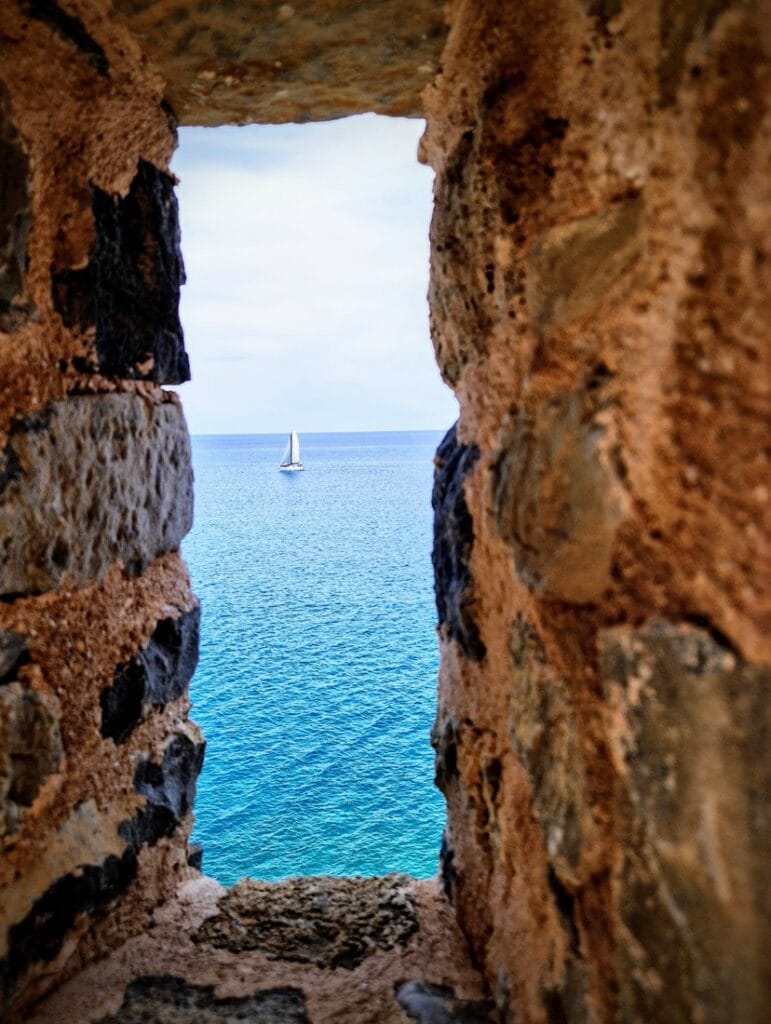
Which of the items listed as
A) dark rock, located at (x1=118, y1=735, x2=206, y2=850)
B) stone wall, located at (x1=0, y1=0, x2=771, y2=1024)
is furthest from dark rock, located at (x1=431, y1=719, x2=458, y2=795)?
dark rock, located at (x1=118, y1=735, x2=206, y2=850)

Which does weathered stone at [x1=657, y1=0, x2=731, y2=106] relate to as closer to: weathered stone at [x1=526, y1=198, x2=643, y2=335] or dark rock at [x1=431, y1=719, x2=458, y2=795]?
weathered stone at [x1=526, y1=198, x2=643, y2=335]

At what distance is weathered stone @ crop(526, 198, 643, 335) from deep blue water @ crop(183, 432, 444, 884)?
7923mm

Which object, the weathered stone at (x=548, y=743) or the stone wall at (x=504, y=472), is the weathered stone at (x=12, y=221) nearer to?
the stone wall at (x=504, y=472)

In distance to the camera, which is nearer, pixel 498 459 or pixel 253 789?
pixel 498 459

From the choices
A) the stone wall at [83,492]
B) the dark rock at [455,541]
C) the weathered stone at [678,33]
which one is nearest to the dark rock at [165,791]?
the stone wall at [83,492]

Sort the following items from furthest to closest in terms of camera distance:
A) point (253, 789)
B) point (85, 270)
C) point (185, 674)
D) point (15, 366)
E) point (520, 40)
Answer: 1. point (253, 789)
2. point (185, 674)
3. point (85, 270)
4. point (15, 366)
5. point (520, 40)

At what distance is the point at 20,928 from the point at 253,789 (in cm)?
915

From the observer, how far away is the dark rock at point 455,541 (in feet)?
4.25

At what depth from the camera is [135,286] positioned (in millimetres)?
1501

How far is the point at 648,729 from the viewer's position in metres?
0.71

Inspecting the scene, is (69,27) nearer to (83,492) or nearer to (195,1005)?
(83,492)

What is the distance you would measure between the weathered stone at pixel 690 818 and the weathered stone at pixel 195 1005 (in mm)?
770

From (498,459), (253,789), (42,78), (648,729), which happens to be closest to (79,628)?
(498,459)

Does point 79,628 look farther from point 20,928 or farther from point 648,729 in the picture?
point 648,729
